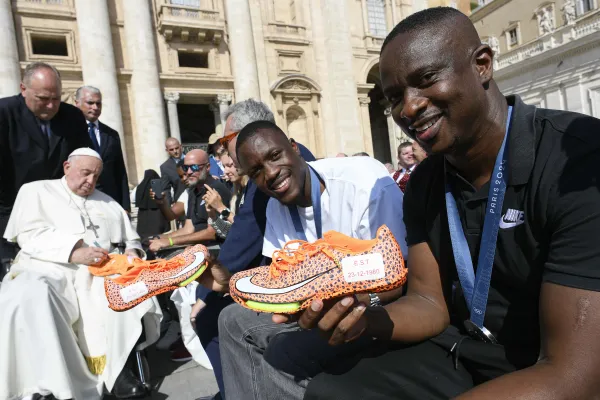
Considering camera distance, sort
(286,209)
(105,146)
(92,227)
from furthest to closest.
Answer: (105,146) → (92,227) → (286,209)

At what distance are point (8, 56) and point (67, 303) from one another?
14147 mm

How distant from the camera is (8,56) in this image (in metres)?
13.4

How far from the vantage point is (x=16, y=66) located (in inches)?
538

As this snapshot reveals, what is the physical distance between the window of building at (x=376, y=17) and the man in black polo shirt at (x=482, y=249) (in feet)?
72.8

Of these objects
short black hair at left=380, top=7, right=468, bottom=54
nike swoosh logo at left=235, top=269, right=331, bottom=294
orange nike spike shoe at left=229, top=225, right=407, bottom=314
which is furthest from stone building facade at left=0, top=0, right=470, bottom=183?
short black hair at left=380, top=7, right=468, bottom=54

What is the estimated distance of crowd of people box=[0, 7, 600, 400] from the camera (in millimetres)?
1116

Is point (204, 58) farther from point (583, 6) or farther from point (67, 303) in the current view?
point (583, 6)

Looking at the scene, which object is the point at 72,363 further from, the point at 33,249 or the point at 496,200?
the point at 496,200

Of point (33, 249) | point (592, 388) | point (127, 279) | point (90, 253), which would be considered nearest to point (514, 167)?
point (592, 388)

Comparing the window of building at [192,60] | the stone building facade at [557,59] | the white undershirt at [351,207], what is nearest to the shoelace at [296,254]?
the white undershirt at [351,207]

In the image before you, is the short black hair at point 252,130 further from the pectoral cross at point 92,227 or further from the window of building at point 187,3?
the window of building at point 187,3

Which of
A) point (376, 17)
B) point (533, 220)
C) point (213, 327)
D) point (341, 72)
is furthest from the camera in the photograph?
point (376, 17)

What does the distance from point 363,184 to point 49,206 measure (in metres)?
2.75

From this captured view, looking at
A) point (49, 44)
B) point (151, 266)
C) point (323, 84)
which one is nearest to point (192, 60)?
point (49, 44)
